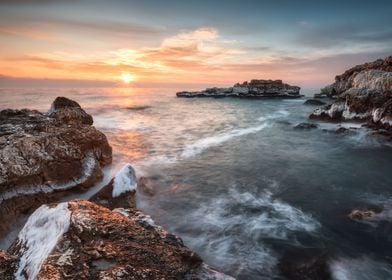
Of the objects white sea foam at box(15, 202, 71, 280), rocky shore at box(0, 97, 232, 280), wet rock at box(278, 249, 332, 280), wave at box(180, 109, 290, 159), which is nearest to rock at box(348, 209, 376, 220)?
wet rock at box(278, 249, 332, 280)

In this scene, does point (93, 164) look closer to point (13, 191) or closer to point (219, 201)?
point (13, 191)

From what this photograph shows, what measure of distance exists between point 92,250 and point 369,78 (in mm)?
39520

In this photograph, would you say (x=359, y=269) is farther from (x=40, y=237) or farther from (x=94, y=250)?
(x=40, y=237)

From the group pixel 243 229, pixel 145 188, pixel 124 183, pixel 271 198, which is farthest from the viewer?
pixel 145 188

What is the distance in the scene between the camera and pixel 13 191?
7.12 metres

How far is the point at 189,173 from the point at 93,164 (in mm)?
4295

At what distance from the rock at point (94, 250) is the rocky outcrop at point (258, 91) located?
67.1 m

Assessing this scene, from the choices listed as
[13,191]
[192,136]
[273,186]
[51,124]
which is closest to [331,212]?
[273,186]

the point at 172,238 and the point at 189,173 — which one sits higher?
the point at 172,238

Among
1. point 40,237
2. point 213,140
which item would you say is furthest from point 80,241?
point 213,140

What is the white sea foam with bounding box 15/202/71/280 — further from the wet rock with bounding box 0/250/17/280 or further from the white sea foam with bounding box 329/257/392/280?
the white sea foam with bounding box 329/257/392/280

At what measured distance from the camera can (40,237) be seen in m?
4.05

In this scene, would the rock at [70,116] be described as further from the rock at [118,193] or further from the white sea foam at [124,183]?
the rock at [118,193]

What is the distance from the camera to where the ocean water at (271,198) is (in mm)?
6547
